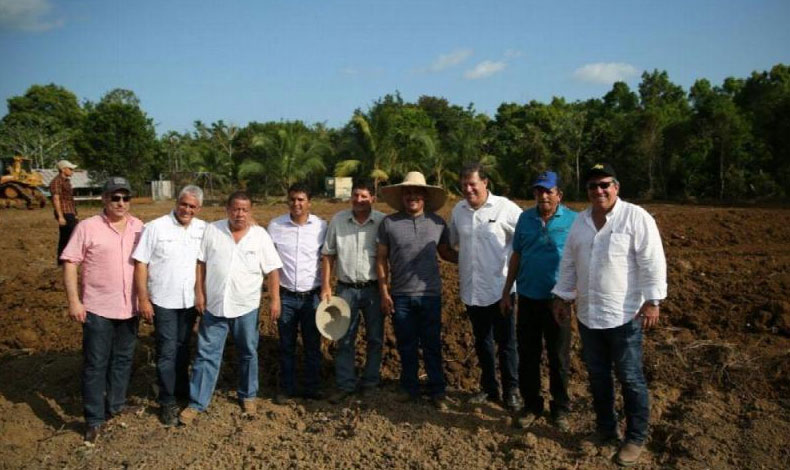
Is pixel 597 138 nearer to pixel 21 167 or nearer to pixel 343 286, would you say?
pixel 343 286

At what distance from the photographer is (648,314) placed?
3141mm

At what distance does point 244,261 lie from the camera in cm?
398

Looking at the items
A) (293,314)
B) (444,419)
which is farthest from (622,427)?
(293,314)

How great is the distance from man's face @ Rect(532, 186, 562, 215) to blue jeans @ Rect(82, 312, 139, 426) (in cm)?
297

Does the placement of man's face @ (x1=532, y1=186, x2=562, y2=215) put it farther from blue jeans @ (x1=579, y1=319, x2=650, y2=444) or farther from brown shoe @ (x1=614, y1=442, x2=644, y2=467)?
brown shoe @ (x1=614, y1=442, x2=644, y2=467)

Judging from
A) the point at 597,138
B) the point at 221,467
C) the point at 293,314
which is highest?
the point at 597,138

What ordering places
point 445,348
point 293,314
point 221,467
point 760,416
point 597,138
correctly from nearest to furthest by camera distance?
point 221,467
point 760,416
point 293,314
point 445,348
point 597,138

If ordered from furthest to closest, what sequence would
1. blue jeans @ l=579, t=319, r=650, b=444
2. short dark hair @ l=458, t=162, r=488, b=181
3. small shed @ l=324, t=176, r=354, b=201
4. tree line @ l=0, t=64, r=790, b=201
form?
1. small shed @ l=324, t=176, r=354, b=201
2. tree line @ l=0, t=64, r=790, b=201
3. short dark hair @ l=458, t=162, r=488, b=181
4. blue jeans @ l=579, t=319, r=650, b=444

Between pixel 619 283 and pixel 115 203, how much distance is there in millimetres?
3315

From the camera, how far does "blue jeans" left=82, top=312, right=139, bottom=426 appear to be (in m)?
3.81

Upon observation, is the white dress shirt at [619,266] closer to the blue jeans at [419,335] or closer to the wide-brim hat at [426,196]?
the blue jeans at [419,335]

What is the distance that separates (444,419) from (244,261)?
1842 millimetres

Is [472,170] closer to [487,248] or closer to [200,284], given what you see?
[487,248]

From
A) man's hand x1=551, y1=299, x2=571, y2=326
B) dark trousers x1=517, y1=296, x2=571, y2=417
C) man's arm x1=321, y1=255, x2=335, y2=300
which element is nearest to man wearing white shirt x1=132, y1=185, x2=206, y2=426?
man's arm x1=321, y1=255, x2=335, y2=300
